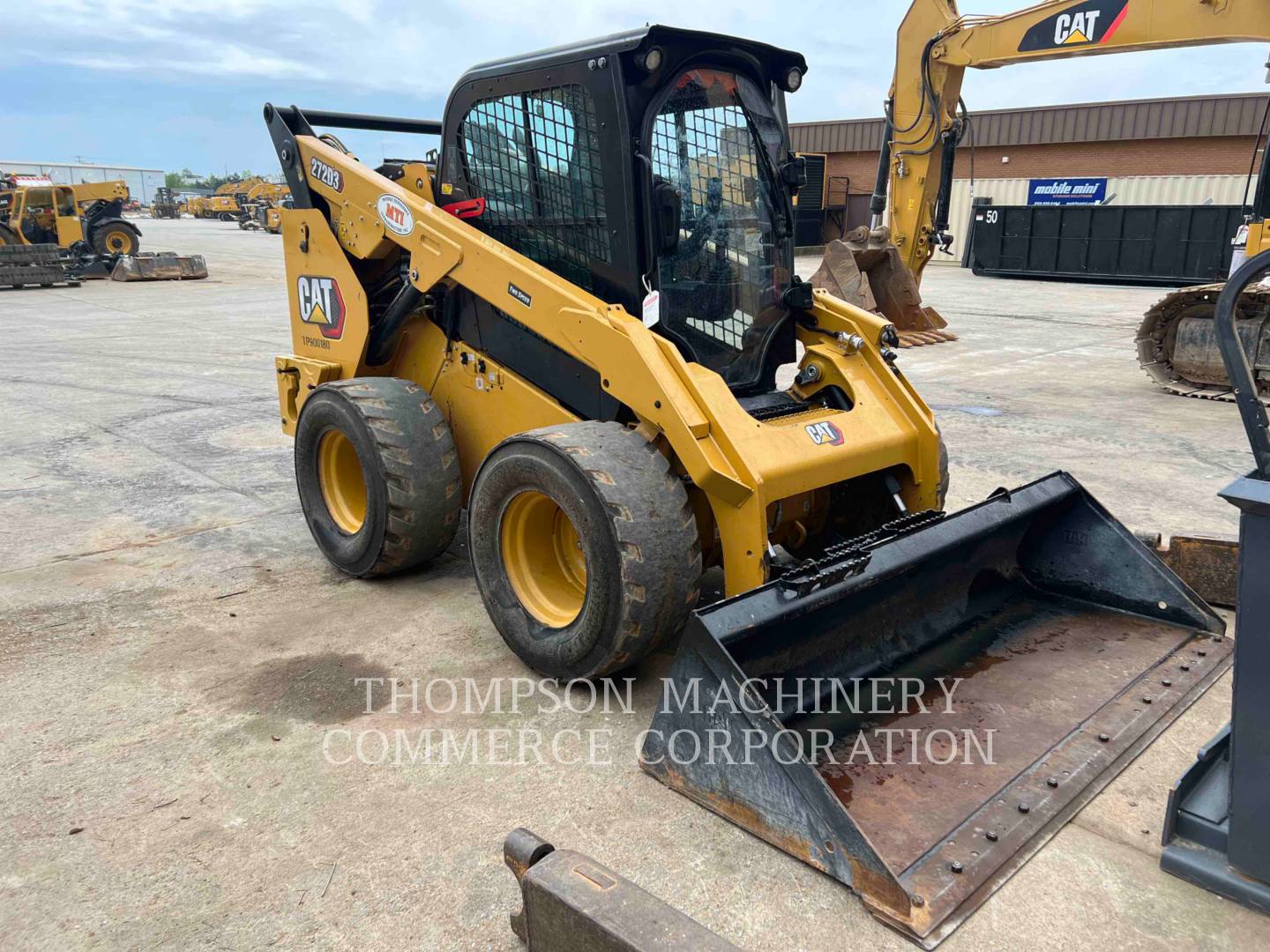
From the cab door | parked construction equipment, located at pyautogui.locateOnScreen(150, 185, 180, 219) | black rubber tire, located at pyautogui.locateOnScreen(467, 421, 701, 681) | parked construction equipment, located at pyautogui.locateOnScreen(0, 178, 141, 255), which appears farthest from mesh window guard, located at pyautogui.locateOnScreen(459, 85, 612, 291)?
parked construction equipment, located at pyautogui.locateOnScreen(150, 185, 180, 219)

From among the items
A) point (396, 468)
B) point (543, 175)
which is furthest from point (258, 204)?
point (543, 175)

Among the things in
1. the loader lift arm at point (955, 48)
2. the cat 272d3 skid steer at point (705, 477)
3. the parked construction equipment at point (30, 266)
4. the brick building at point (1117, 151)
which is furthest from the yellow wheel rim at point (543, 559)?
the brick building at point (1117, 151)

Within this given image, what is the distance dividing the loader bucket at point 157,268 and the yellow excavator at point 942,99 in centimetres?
1526

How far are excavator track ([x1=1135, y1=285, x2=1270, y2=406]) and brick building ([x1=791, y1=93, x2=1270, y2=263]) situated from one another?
15.6m

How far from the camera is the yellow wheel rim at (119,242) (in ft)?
71.2

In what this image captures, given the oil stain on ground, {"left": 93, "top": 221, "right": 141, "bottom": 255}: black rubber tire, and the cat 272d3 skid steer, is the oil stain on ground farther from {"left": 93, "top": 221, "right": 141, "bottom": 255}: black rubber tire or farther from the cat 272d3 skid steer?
{"left": 93, "top": 221, "right": 141, "bottom": 255}: black rubber tire

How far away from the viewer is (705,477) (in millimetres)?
3094

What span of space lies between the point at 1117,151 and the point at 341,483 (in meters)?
27.8

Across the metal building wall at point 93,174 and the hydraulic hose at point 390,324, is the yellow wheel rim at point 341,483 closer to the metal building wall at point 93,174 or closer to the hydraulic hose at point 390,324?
the hydraulic hose at point 390,324

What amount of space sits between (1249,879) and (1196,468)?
4423 mm

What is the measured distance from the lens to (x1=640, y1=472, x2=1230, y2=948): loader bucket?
2453mm

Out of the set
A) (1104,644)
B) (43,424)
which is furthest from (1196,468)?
(43,424)

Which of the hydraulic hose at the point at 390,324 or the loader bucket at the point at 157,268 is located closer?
the hydraulic hose at the point at 390,324

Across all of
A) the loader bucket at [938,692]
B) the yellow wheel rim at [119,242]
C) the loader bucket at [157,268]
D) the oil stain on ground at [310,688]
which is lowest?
the oil stain on ground at [310,688]
